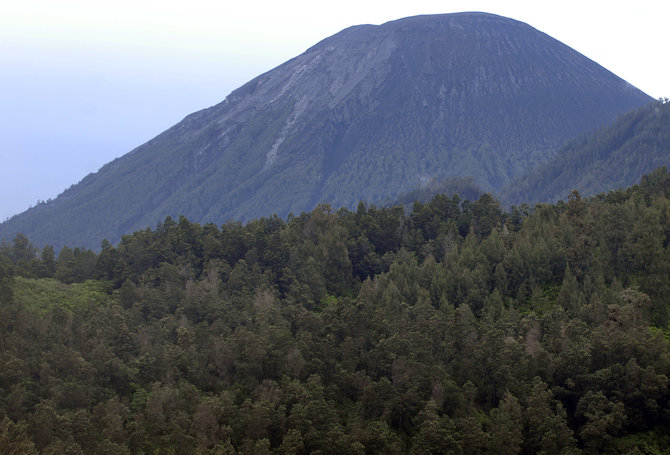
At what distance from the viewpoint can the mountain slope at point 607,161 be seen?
133 metres

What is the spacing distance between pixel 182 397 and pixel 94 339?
7.74 meters

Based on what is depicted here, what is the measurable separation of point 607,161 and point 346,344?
114608 millimetres

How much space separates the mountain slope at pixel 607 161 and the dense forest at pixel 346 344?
82156 millimetres

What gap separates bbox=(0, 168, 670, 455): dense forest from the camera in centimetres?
3136

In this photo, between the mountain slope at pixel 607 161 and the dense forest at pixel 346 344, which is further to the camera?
the mountain slope at pixel 607 161

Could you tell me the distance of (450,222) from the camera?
193 ft

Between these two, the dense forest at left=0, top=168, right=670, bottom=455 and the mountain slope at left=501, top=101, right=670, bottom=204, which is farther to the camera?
the mountain slope at left=501, top=101, right=670, bottom=204

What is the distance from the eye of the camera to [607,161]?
14000 centimetres

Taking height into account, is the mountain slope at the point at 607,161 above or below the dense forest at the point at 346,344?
below

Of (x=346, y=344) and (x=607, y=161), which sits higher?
(x=346, y=344)

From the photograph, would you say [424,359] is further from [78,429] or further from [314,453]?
[78,429]

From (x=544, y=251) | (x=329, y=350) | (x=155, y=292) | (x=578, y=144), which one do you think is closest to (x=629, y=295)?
(x=544, y=251)

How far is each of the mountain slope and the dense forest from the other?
270 feet

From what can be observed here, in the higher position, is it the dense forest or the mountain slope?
the dense forest
